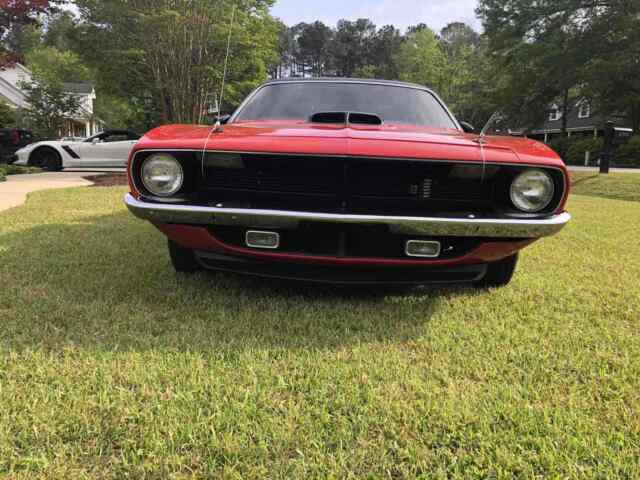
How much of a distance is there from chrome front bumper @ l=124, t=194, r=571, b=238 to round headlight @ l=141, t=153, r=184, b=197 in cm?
12

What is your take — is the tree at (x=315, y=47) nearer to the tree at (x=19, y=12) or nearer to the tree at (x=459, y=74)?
the tree at (x=459, y=74)

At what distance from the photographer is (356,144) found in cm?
195

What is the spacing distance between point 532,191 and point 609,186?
31.8 feet

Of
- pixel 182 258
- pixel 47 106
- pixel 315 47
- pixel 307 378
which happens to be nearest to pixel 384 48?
pixel 315 47

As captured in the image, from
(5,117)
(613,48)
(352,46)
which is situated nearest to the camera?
(5,117)

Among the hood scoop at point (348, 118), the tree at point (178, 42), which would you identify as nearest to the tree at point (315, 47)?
the tree at point (178, 42)

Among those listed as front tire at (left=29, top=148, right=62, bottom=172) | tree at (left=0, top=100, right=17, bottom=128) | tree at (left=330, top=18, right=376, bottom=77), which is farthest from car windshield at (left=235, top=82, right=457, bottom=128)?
tree at (left=330, top=18, right=376, bottom=77)

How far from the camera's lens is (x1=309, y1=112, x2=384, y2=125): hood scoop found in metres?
2.70

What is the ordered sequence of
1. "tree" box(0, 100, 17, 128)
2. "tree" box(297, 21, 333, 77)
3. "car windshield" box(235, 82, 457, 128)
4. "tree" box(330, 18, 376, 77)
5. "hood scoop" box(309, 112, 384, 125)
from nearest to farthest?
"hood scoop" box(309, 112, 384, 125) → "car windshield" box(235, 82, 457, 128) → "tree" box(0, 100, 17, 128) → "tree" box(330, 18, 376, 77) → "tree" box(297, 21, 333, 77)

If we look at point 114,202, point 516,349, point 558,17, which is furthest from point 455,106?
point 516,349

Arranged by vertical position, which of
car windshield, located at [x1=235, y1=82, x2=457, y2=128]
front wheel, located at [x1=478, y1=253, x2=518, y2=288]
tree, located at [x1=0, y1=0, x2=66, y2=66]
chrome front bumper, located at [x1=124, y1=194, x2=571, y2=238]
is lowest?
front wheel, located at [x1=478, y1=253, x2=518, y2=288]

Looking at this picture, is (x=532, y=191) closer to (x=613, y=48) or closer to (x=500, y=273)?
(x=500, y=273)

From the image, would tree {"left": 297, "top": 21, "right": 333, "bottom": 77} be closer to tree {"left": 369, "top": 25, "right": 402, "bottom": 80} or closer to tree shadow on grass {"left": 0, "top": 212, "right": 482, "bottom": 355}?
tree {"left": 369, "top": 25, "right": 402, "bottom": 80}

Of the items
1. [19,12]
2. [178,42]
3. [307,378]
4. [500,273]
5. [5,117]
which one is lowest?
[307,378]
